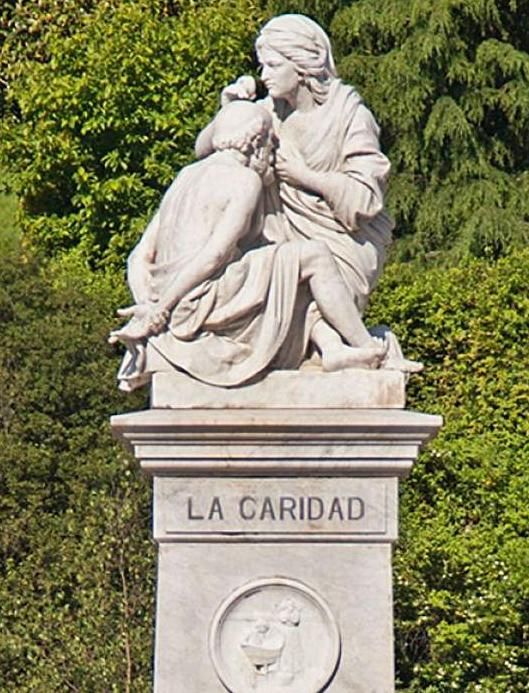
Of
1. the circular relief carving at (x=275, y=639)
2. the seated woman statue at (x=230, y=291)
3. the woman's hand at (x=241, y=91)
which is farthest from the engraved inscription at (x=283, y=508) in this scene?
the woman's hand at (x=241, y=91)

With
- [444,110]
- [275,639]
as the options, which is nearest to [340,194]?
[275,639]

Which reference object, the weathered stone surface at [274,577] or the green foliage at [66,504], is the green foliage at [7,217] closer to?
the green foliage at [66,504]

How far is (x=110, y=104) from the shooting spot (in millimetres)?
19953

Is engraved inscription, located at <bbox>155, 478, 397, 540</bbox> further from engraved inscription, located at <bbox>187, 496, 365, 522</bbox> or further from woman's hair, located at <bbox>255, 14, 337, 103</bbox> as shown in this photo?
woman's hair, located at <bbox>255, 14, 337, 103</bbox>

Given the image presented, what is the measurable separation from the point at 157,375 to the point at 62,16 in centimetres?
1309

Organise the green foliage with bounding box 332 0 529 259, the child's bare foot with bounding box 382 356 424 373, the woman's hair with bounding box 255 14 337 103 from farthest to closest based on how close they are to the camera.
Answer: the green foliage with bounding box 332 0 529 259 < the woman's hair with bounding box 255 14 337 103 < the child's bare foot with bounding box 382 356 424 373

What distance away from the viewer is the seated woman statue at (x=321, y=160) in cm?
977

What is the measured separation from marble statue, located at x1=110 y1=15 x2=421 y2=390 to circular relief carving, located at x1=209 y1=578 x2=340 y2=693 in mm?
868

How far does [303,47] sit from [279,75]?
0.50 feet

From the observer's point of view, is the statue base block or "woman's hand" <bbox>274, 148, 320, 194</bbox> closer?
the statue base block

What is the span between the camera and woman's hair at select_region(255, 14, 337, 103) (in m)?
9.91

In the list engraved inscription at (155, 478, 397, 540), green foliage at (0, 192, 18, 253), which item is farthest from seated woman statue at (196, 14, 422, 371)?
green foliage at (0, 192, 18, 253)

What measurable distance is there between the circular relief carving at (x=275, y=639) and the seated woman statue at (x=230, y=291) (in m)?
0.87

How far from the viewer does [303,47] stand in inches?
391
